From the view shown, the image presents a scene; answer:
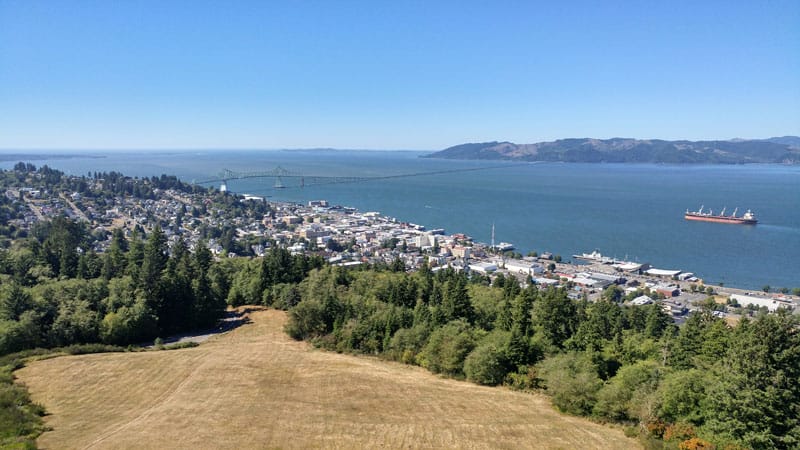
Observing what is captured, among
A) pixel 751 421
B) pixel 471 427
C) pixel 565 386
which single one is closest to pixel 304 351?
pixel 471 427

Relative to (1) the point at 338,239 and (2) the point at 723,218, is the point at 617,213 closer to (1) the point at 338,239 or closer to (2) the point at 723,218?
(2) the point at 723,218

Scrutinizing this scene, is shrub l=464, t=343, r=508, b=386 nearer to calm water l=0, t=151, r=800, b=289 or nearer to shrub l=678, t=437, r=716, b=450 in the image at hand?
shrub l=678, t=437, r=716, b=450

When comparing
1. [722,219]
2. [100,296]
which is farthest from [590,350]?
[722,219]

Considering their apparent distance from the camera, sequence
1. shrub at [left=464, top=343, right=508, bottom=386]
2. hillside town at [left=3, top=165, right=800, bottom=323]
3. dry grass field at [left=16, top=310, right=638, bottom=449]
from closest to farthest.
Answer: dry grass field at [left=16, top=310, right=638, bottom=449] → shrub at [left=464, top=343, right=508, bottom=386] → hillside town at [left=3, top=165, right=800, bottom=323]

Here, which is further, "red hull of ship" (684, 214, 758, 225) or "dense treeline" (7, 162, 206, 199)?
"dense treeline" (7, 162, 206, 199)

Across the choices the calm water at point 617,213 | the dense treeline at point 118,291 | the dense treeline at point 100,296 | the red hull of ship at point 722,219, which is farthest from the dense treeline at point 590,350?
the red hull of ship at point 722,219

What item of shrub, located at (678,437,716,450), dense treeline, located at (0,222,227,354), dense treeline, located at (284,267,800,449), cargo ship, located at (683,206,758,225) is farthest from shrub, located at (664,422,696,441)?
cargo ship, located at (683,206,758,225)
